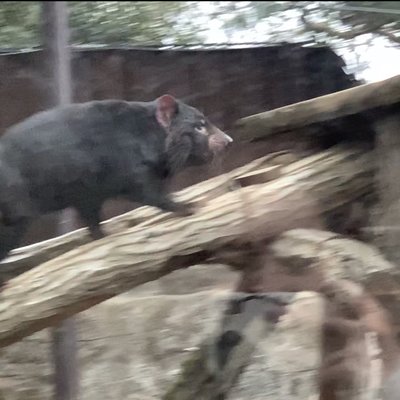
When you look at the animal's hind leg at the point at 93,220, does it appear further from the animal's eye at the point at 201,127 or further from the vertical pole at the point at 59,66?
the animal's eye at the point at 201,127

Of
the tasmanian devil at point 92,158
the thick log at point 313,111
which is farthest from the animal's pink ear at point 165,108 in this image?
the thick log at point 313,111

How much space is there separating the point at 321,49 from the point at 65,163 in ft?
1.75

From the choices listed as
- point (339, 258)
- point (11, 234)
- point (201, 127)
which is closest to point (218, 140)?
point (201, 127)

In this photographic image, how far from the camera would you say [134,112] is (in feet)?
4.61

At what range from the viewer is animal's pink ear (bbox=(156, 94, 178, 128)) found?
142cm

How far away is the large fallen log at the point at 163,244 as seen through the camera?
4.35ft

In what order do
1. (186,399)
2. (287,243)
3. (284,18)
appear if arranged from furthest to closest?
(284,18) → (186,399) → (287,243)

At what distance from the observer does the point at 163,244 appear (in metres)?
1.34

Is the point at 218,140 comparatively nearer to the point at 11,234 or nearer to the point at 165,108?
the point at 165,108

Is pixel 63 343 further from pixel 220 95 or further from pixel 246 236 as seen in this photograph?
pixel 220 95

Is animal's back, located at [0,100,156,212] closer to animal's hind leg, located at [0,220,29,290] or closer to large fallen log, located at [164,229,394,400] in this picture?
animal's hind leg, located at [0,220,29,290]

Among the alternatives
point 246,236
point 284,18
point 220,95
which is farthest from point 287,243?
point 284,18

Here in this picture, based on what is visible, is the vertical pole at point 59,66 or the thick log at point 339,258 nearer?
the thick log at point 339,258

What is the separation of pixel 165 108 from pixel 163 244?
0.87ft
